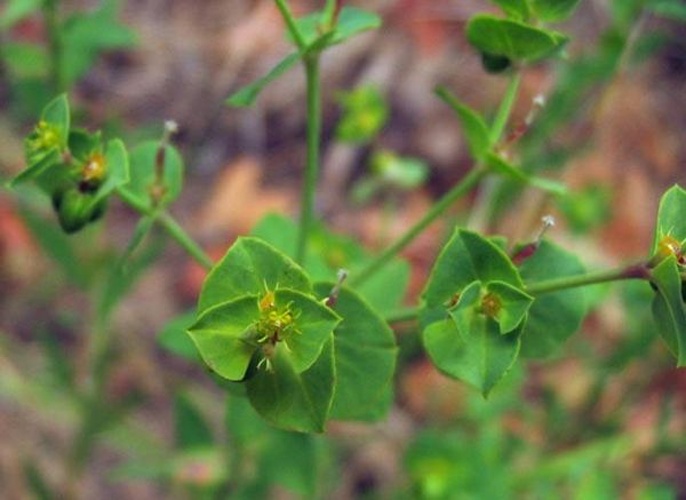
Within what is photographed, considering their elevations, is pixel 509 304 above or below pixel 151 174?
below

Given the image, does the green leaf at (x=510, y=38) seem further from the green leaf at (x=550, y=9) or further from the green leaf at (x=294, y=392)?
Result: the green leaf at (x=294, y=392)

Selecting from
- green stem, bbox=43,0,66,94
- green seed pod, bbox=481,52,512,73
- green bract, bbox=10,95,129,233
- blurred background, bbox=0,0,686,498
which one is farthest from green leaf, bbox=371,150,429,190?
green bract, bbox=10,95,129,233

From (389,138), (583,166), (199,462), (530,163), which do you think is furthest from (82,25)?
(583,166)

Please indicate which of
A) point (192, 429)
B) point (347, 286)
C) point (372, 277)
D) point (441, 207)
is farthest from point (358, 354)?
point (192, 429)

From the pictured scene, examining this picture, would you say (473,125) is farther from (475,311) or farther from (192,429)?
(192,429)

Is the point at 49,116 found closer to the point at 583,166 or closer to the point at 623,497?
the point at 623,497
